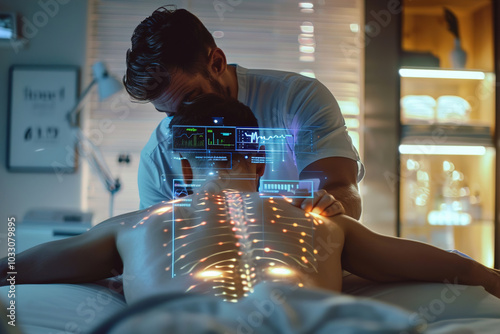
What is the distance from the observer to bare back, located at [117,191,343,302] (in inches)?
26.1

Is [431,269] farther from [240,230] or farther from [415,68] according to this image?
[415,68]

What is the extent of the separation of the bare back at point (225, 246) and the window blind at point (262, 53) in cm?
85

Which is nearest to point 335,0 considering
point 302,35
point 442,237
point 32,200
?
point 302,35

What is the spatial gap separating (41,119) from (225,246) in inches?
57.2

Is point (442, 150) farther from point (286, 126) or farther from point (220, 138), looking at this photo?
point (220, 138)

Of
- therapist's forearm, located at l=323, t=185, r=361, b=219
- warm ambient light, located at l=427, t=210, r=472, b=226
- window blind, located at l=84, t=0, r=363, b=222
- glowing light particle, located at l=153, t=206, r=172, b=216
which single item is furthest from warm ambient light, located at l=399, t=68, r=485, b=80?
glowing light particle, located at l=153, t=206, r=172, b=216

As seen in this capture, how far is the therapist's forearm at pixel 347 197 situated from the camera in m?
1.00

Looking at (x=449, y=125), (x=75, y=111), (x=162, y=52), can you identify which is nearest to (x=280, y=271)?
(x=162, y=52)

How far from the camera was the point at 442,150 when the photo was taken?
2.41 m

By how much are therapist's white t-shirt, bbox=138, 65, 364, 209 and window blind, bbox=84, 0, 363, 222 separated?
0.48 m

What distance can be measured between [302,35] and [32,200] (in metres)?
1.28

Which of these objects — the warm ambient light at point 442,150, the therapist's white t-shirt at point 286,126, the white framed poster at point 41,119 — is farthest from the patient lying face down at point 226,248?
the warm ambient light at point 442,150

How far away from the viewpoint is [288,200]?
83 cm

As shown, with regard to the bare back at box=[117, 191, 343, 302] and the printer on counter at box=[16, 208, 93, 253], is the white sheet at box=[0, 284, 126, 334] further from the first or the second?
the printer on counter at box=[16, 208, 93, 253]
